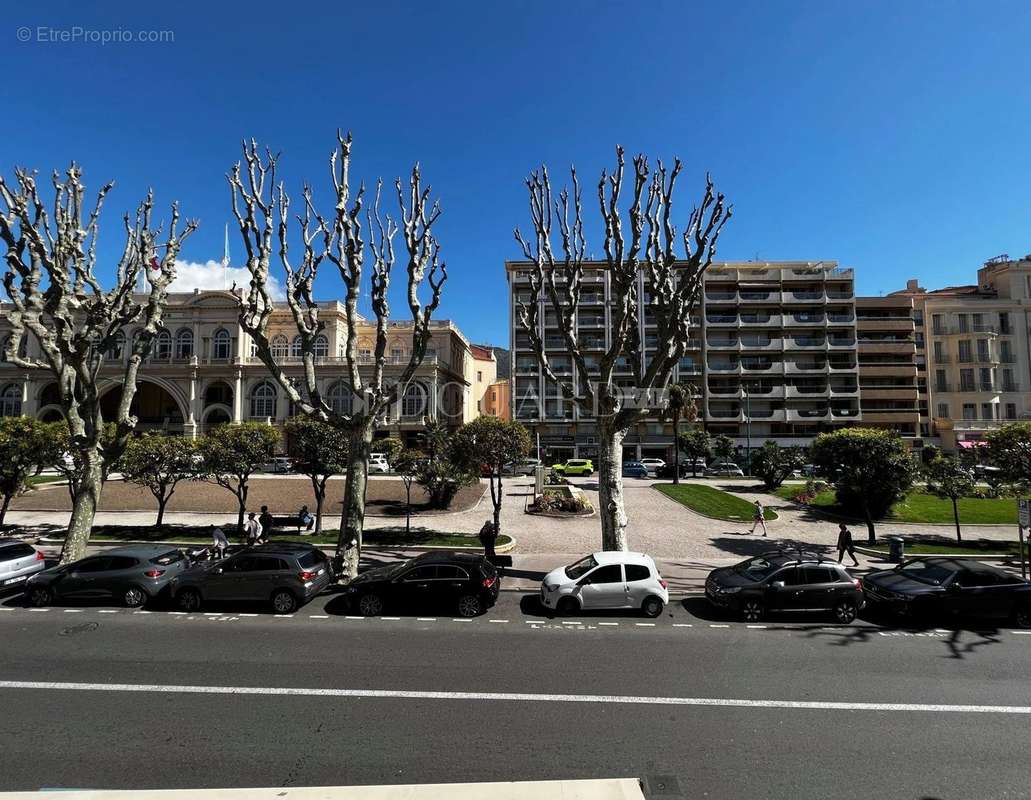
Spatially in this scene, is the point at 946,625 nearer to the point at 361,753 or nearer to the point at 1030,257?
the point at 361,753

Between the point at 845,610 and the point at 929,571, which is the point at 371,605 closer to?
the point at 845,610

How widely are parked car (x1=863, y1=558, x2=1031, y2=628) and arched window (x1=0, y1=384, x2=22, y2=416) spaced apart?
239ft

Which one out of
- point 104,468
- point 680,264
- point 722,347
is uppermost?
point 680,264

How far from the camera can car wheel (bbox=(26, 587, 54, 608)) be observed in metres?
12.5

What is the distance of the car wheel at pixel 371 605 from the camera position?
11.9 m

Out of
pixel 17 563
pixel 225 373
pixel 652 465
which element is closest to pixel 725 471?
pixel 652 465

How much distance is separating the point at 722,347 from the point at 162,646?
58880mm

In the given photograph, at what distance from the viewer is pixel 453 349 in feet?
198

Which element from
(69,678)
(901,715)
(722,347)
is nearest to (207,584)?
(69,678)

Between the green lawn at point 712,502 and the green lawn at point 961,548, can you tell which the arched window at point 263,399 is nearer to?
the green lawn at point 712,502

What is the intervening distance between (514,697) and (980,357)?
7070cm

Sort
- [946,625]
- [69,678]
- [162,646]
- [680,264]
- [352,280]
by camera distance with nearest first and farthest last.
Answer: [69,678] → [162,646] → [946,625] → [352,280] → [680,264]

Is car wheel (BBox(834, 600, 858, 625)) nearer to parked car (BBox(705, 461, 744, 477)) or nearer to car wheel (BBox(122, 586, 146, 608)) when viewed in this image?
car wheel (BBox(122, 586, 146, 608))

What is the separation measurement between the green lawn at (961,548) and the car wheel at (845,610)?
9.10m
